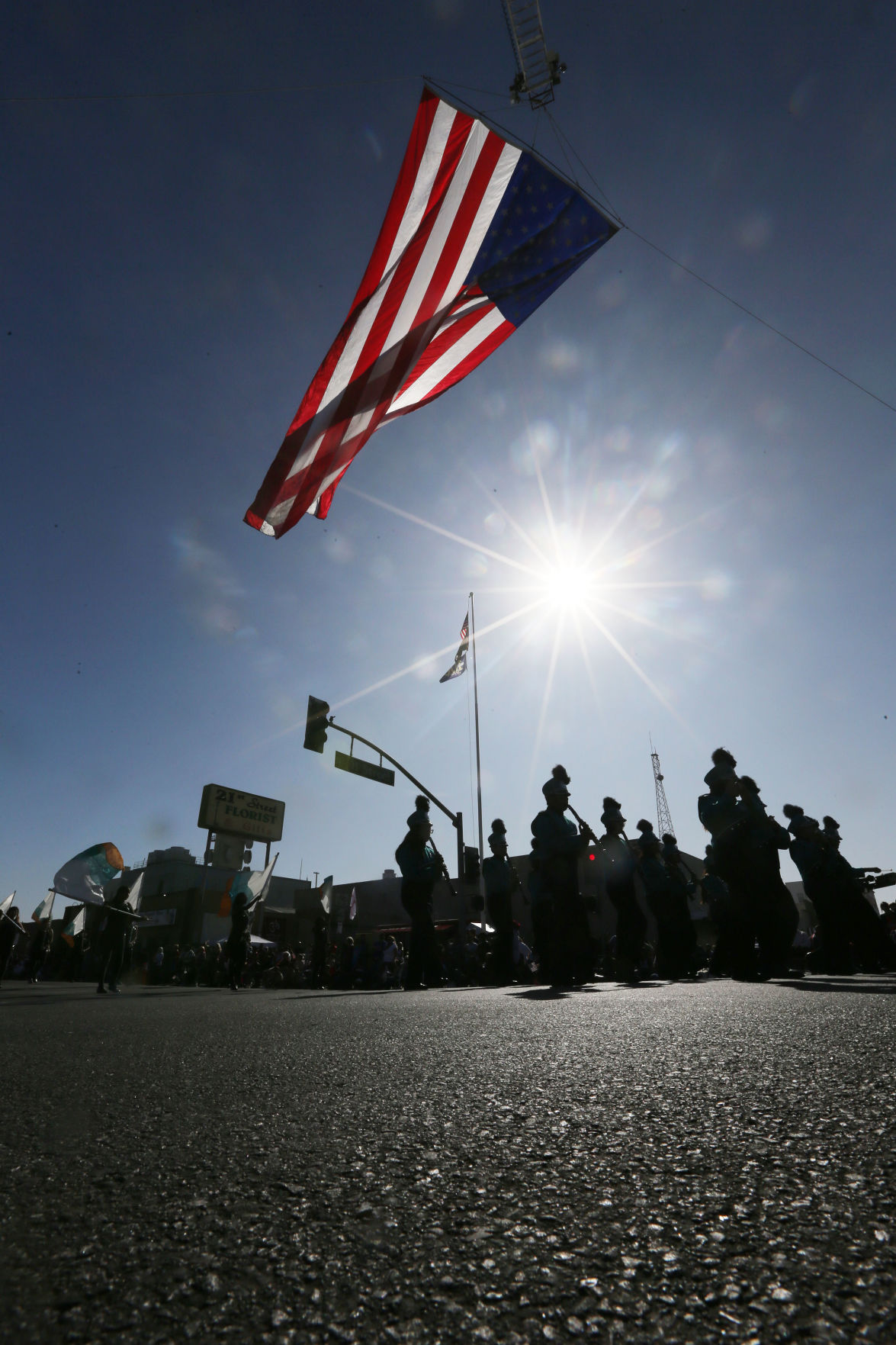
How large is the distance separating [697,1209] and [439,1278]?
0.30 meters

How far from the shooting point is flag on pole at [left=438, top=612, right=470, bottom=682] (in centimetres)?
2100

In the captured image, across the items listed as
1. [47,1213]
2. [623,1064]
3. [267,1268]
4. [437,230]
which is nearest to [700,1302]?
[267,1268]

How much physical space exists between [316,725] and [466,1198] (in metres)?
15.5

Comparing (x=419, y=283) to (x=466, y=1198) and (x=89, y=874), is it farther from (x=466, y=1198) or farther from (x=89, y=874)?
(x=89, y=874)

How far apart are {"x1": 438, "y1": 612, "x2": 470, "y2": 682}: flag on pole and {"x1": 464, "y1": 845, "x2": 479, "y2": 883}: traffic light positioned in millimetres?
8689

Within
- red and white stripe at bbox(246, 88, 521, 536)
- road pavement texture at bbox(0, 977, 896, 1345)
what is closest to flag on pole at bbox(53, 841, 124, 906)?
red and white stripe at bbox(246, 88, 521, 536)

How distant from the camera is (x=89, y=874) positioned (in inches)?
682

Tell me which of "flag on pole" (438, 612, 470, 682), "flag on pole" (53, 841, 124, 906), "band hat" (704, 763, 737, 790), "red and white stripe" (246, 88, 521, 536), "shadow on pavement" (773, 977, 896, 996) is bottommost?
"shadow on pavement" (773, 977, 896, 996)

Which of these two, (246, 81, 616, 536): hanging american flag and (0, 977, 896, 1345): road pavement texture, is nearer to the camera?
(0, 977, 896, 1345): road pavement texture

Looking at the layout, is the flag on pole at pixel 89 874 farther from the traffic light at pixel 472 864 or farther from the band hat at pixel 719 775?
the band hat at pixel 719 775

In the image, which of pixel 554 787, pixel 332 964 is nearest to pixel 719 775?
pixel 554 787

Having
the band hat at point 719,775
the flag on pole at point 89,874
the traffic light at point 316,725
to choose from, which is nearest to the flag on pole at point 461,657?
the traffic light at point 316,725

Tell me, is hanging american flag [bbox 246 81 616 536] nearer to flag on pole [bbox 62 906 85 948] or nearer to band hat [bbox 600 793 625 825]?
band hat [bbox 600 793 625 825]

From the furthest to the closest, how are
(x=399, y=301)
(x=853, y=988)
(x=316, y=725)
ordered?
(x=316, y=725) → (x=399, y=301) → (x=853, y=988)
